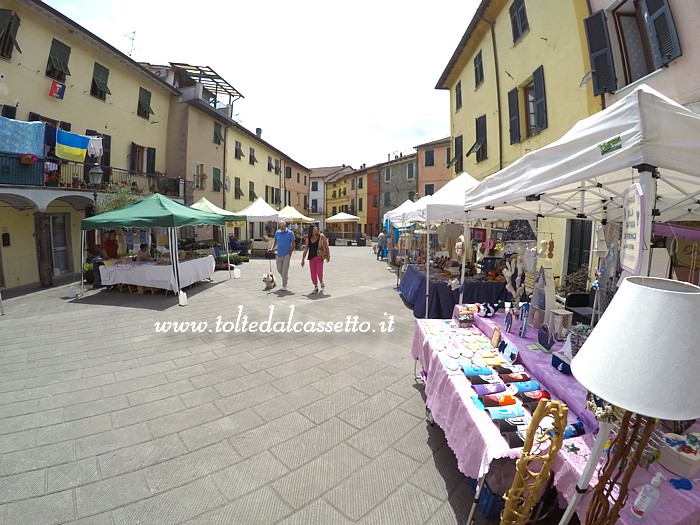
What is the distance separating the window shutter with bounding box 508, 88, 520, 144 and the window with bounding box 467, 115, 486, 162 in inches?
73.8

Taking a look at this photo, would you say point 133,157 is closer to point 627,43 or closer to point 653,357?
point 627,43

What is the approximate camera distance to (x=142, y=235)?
533 inches

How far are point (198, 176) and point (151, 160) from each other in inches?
115

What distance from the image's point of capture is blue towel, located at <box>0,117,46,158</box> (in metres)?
8.31

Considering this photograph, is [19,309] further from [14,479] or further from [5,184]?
[14,479]

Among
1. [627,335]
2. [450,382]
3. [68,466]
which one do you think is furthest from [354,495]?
[68,466]

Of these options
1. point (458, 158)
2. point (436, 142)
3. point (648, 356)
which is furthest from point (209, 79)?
point (648, 356)

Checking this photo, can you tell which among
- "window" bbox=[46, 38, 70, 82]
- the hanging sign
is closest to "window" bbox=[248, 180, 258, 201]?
"window" bbox=[46, 38, 70, 82]

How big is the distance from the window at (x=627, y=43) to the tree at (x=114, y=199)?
13.5 metres

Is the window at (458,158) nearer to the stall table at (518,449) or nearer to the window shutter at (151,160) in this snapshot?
the stall table at (518,449)

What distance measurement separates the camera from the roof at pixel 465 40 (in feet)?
35.1

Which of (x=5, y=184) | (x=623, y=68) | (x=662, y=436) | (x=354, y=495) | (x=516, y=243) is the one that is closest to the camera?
(x=662, y=436)

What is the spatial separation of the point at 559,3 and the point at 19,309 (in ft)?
46.3

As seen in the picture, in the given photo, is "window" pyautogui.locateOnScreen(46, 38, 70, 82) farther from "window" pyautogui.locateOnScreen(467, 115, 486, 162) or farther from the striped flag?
"window" pyautogui.locateOnScreen(467, 115, 486, 162)
